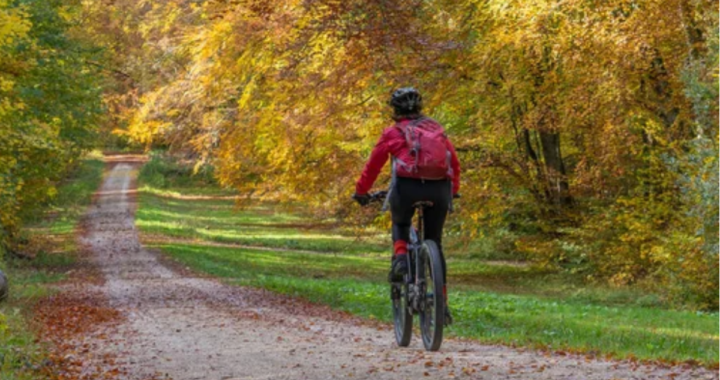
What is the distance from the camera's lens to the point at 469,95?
82.2ft

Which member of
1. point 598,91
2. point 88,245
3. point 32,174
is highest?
point 598,91

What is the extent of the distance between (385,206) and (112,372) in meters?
2.69

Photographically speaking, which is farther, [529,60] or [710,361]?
[529,60]

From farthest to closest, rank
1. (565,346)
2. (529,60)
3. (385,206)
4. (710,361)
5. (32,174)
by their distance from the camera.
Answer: (32,174), (529,60), (565,346), (385,206), (710,361)

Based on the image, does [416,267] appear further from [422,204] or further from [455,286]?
[455,286]

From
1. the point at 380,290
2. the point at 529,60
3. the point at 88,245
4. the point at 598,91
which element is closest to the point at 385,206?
the point at 380,290

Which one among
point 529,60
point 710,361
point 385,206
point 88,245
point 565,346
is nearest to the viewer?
point 710,361

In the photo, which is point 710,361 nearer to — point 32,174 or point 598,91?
point 598,91

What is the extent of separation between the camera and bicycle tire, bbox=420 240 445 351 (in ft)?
30.3

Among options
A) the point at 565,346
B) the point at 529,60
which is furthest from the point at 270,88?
the point at 565,346

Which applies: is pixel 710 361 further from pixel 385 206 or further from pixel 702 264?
A: pixel 702 264

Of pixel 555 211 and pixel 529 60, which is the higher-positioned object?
pixel 529 60

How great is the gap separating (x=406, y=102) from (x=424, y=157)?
0.62m

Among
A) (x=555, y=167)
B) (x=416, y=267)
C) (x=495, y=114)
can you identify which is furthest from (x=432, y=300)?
(x=555, y=167)
